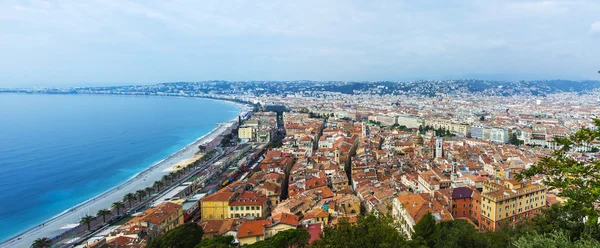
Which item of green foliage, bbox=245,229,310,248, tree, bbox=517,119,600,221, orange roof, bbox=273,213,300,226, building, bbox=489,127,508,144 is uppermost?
tree, bbox=517,119,600,221

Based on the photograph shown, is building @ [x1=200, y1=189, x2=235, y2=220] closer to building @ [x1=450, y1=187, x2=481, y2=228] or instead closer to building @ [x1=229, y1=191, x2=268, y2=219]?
building @ [x1=229, y1=191, x2=268, y2=219]

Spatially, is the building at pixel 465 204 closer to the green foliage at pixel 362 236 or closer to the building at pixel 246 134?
the green foliage at pixel 362 236

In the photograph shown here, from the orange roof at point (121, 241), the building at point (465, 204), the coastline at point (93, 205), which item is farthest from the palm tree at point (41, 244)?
the building at point (465, 204)

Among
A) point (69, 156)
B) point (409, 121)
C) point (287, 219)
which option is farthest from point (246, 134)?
point (287, 219)

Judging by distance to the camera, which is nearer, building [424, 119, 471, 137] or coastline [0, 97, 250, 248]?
coastline [0, 97, 250, 248]

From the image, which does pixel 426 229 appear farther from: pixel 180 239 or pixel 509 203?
pixel 180 239

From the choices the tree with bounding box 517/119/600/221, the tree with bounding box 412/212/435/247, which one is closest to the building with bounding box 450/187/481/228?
the tree with bounding box 412/212/435/247
